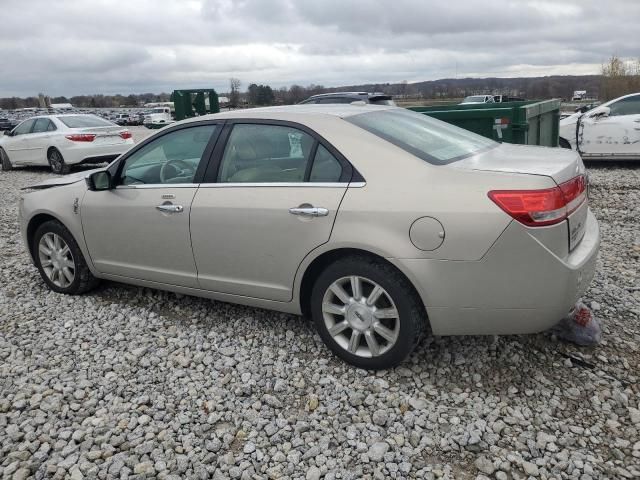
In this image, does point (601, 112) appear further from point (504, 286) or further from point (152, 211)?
point (152, 211)

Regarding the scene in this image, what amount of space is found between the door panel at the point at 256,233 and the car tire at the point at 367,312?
0.23 metres

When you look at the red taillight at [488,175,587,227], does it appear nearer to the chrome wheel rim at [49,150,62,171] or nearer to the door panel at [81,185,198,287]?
the door panel at [81,185,198,287]

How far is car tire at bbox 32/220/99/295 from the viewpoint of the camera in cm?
465

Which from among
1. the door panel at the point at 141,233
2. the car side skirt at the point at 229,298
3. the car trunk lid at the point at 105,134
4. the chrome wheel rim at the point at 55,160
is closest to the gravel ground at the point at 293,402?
the car side skirt at the point at 229,298

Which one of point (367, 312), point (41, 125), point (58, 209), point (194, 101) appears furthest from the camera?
point (41, 125)

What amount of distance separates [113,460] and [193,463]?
40 centimetres

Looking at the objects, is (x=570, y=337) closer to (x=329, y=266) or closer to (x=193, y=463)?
(x=329, y=266)

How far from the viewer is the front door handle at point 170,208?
3.78 m

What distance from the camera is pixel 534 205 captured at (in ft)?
8.93

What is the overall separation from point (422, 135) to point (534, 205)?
103 centimetres

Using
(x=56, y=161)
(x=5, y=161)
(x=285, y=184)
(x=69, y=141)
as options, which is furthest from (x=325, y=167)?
(x=5, y=161)

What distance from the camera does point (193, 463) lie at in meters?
2.67

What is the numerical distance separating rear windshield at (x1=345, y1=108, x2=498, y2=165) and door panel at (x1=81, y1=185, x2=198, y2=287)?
51.7 inches

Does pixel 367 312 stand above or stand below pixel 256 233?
below
